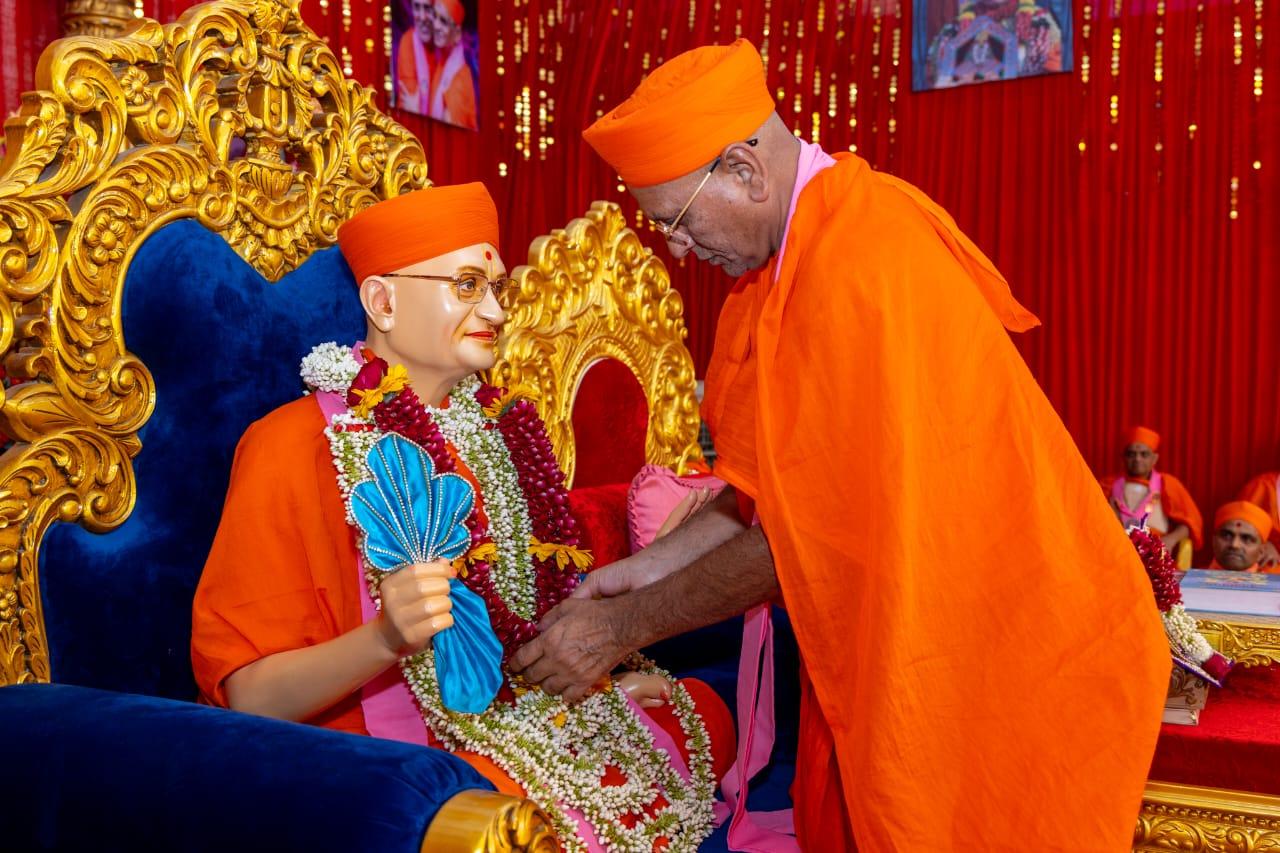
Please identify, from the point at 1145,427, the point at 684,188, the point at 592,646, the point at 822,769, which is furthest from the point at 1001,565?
the point at 1145,427

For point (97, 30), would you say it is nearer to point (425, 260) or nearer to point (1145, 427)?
point (425, 260)

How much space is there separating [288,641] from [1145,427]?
5.49m

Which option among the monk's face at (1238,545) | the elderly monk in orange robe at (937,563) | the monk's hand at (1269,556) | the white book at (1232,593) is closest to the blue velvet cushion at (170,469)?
the elderly monk in orange robe at (937,563)

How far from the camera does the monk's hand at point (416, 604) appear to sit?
4.77 ft

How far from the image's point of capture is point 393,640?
4.87ft

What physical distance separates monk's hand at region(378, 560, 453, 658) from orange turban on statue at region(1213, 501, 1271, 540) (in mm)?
5112

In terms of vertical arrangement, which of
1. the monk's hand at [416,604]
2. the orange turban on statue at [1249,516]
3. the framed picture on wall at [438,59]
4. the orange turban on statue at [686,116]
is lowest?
the orange turban on statue at [1249,516]

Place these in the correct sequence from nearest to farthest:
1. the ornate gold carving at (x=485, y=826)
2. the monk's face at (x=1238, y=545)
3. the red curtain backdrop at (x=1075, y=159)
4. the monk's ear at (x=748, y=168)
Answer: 1. the ornate gold carving at (x=485, y=826)
2. the monk's ear at (x=748, y=168)
3. the monk's face at (x=1238, y=545)
4. the red curtain backdrop at (x=1075, y=159)

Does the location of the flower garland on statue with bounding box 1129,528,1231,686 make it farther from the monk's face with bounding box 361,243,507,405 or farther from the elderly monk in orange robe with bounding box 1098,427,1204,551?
the elderly monk in orange robe with bounding box 1098,427,1204,551

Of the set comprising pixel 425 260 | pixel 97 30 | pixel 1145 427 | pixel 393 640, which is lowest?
pixel 1145 427

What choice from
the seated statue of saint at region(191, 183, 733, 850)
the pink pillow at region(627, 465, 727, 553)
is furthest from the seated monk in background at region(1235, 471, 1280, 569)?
the seated statue of saint at region(191, 183, 733, 850)

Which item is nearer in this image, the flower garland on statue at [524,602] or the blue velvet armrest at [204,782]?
the blue velvet armrest at [204,782]

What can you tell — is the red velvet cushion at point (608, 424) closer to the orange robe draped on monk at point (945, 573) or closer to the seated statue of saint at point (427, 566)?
the seated statue of saint at point (427, 566)

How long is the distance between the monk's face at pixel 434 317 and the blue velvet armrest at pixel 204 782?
71 centimetres
